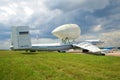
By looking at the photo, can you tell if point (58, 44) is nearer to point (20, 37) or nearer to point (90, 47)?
point (90, 47)

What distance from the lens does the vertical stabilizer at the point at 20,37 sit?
174 ft

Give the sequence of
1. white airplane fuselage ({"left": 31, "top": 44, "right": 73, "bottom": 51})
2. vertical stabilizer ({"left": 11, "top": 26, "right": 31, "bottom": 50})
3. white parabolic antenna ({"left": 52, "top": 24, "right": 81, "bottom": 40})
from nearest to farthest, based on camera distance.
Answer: vertical stabilizer ({"left": 11, "top": 26, "right": 31, "bottom": 50}), white airplane fuselage ({"left": 31, "top": 44, "right": 73, "bottom": 51}), white parabolic antenna ({"left": 52, "top": 24, "right": 81, "bottom": 40})

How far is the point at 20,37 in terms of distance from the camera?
176 ft

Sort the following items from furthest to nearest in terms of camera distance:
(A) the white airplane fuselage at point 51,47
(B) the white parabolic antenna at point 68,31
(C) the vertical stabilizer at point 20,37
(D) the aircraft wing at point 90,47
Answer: (B) the white parabolic antenna at point 68,31
(A) the white airplane fuselage at point 51,47
(D) the aircraft wing at point 90,47
(C) the vertical stabilizer at point 20,37

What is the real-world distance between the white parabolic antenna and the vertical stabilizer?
78.9ft

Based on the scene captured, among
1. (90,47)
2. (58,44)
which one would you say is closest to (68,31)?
(58,44)

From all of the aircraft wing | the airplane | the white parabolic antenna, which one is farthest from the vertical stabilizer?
the white parabolic antenna

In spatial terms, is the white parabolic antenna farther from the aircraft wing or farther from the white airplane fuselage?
the aircraft wing

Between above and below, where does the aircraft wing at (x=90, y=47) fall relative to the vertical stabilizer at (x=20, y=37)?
below

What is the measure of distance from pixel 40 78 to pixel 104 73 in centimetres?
593

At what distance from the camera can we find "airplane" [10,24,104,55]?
53312 millimetres

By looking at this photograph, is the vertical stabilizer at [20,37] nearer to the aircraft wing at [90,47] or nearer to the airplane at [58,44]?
the airplane at [58,44]

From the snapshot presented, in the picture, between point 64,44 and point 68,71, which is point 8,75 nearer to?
point 68,71

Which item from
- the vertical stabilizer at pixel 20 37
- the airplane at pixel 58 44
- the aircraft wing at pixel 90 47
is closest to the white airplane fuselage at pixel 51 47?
the airplane at pixel 58 44
